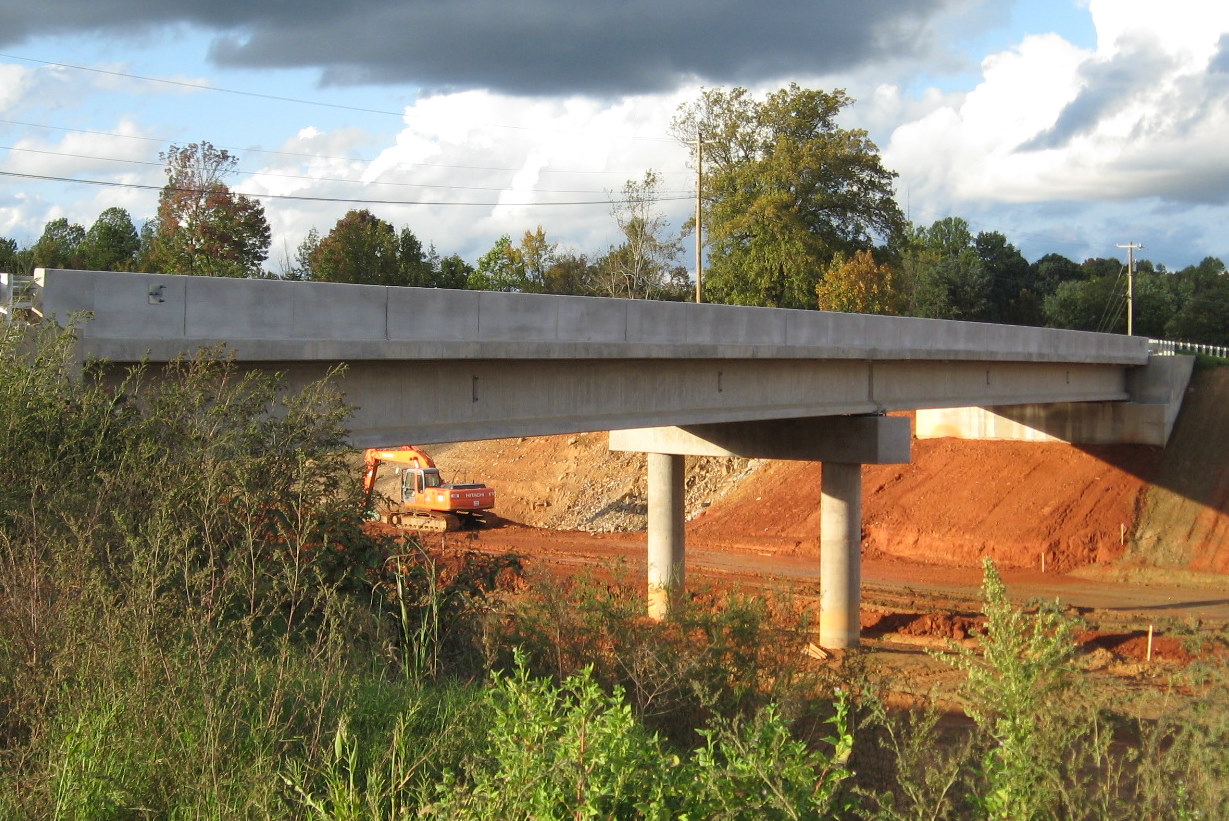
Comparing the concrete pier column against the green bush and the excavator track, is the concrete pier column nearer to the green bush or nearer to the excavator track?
the excavator track

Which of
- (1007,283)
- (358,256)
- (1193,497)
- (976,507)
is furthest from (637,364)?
(1007,283)

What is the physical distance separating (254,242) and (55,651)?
1888 inches

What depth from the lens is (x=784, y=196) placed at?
166 feet

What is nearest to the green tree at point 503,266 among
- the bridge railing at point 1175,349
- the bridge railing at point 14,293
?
the bridge railing at point 1175,349

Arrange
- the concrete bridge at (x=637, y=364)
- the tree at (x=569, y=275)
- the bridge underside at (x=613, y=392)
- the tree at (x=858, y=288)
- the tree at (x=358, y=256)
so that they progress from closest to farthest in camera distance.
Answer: the concrete bridge at (x=637, y=364) → the bridge underside at (x=613, y=392) → the tree at (x=858, y=288) → the tree at (x=358, y=256) → the tree at (x=569, y=275)

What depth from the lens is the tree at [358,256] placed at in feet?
171

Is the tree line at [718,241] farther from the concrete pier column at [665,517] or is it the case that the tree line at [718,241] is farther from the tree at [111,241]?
the concrete pier column at [665,517]

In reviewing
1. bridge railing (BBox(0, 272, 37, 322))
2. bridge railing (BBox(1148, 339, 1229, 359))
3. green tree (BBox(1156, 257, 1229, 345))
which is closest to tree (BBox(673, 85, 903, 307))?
bridge railing (BBox(1148, 339, 1229, 359))

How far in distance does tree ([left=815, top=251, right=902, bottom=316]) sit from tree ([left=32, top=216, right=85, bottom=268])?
3153cm

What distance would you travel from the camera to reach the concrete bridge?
10609 millimetres

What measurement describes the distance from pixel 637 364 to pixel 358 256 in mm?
39013

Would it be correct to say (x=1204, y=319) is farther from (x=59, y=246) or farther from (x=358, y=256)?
(x=59, y=246)

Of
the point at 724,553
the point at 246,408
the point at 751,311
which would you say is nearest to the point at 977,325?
the point at 751,311

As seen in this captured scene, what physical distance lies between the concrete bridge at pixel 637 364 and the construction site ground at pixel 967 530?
3.16m
